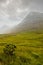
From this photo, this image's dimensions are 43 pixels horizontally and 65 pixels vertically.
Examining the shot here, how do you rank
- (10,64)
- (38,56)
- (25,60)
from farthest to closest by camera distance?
(38,56) → (25,60) → (10,64)

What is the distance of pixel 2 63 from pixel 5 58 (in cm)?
332

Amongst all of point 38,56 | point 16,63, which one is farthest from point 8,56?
point 38,56

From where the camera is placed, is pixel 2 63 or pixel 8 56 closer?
pixel 2 63

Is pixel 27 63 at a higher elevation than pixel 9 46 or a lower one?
lower

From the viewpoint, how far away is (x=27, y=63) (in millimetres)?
41281

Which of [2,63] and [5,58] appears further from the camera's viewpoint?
[5,58]

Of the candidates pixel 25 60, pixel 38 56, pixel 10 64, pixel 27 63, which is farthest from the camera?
pixel 38 56

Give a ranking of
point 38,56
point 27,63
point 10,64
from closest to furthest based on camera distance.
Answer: point 10,64, point 27,63, point 38,56

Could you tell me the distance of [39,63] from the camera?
141 ft

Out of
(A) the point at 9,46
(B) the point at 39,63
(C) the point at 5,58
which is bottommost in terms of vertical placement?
(B) the point at 39,63

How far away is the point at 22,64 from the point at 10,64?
3.31m

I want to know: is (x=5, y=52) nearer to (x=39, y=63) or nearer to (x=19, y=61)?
(x=19, y=61)

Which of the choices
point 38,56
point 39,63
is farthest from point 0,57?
point 38,56

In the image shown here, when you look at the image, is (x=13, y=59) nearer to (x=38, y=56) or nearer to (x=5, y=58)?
(x=5, y=58)
